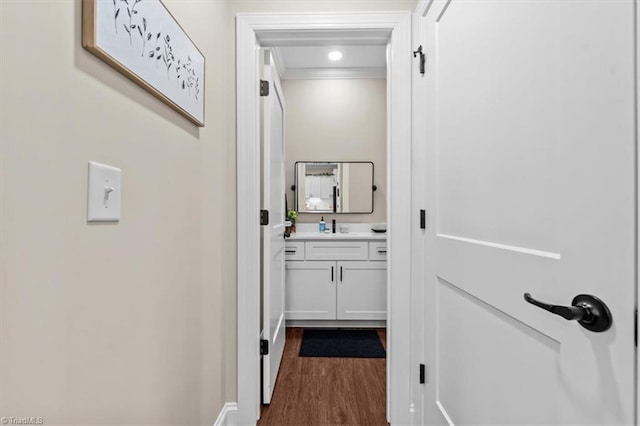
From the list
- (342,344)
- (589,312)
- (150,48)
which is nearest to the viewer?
(589,312)

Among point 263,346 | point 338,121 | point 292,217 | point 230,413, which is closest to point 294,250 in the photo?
point 292,217

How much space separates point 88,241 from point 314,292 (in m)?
2.48

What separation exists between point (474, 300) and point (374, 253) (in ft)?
6.53

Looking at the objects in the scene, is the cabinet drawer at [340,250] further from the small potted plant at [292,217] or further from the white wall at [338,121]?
the white wall at [338,121]

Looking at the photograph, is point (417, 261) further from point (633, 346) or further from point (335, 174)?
point (335, 174)

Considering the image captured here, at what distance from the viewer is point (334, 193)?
354 centimetres

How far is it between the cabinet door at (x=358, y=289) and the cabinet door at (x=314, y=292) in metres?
0.07

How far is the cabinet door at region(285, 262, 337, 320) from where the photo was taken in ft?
9.98

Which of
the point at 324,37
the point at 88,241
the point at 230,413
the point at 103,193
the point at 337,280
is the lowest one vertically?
the point at 230,413

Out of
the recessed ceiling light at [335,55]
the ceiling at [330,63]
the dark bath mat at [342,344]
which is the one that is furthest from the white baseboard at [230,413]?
the recessed ceiling light at [335,55]

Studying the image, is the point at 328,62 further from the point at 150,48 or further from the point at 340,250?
the point at 150,48

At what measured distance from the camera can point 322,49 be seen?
3045 mm

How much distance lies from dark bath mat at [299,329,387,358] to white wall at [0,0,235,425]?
1.42 meters

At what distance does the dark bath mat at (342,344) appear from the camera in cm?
257
